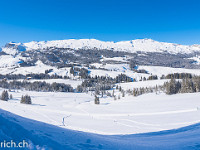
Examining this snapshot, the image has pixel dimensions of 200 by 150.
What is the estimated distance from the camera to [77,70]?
186 meters

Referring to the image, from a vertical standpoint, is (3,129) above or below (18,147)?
above

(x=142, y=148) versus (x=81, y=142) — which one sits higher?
(x=81, y=142)

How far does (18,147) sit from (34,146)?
1.40ft

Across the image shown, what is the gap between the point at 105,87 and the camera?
11331cm

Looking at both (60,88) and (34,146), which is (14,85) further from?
(34,146)

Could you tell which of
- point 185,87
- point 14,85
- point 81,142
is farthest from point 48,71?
point 81,142

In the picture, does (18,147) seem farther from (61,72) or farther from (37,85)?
(61,72)

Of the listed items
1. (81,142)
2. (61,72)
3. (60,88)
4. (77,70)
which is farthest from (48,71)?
(81,142)

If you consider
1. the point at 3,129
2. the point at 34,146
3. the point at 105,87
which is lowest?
the point at 105,87

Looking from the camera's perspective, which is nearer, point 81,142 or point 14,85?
point 81,142

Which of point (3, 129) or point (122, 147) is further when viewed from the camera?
point (122, 147)

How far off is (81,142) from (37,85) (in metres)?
114

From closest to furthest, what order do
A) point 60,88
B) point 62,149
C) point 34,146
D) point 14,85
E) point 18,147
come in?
1. point 18,147
2. point 34,146
3. point 62,149
4. point 60,88
5. point 14,85

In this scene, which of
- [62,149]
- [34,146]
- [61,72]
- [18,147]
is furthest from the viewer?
[61,72]
